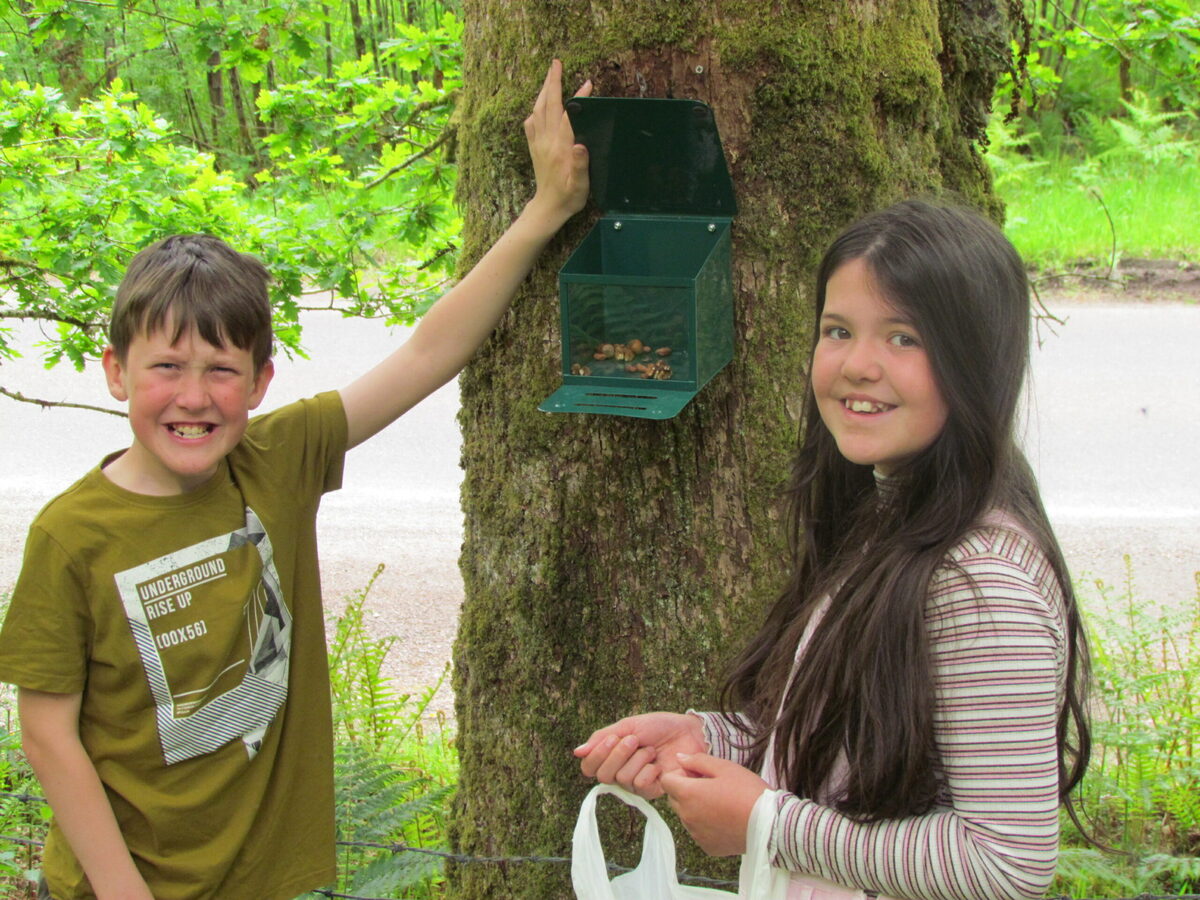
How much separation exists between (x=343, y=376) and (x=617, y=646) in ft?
21.7

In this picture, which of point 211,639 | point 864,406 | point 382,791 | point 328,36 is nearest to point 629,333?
point 864,406

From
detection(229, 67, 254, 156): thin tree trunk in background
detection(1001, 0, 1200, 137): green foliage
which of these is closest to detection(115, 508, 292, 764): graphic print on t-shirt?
detection(1001, 0, 1200, 137): green foliage

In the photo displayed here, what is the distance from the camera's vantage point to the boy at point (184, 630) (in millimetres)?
1902

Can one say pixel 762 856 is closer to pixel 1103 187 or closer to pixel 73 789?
pixel 73 789

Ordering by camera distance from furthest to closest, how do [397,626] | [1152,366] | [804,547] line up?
→ [1152,366]
[397,626]
[804,547]

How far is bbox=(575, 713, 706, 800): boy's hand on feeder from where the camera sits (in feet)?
5.84

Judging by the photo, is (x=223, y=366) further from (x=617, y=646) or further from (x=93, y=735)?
(x=617, y=646)

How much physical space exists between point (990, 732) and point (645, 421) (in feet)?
3.55

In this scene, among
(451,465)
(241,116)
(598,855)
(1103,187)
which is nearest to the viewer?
(598,855)

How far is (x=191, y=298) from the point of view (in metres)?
2.02

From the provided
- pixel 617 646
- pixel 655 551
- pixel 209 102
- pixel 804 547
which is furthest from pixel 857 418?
pixel 209 102

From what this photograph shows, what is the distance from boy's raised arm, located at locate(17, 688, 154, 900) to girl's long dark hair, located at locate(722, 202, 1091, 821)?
3.63 ft

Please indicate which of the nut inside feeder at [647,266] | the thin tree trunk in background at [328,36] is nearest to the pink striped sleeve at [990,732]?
the nut inside feeder at [647,266]

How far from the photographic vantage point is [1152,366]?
823cm
